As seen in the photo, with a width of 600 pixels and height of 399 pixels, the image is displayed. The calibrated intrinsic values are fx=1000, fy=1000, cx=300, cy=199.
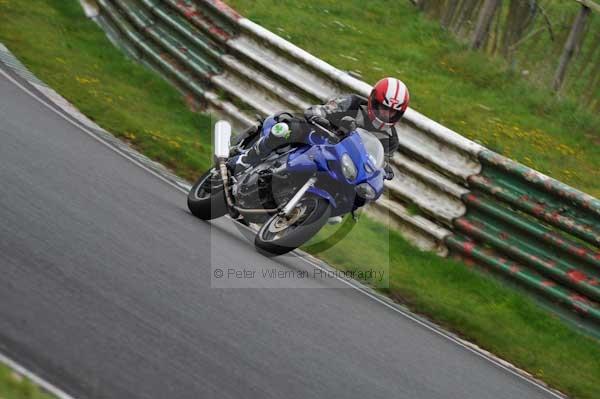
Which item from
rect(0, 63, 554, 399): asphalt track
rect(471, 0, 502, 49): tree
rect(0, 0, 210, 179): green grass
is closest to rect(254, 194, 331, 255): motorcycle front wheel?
rect(0, 63, 554, 399): asphalt track

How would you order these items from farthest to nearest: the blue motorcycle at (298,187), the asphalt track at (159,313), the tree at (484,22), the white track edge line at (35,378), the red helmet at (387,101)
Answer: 1. the tree at (484,22)
2. the red helmet at (387,101)
3. the blue motorcycle at (298,187)
4. the asphalt track at (159,313)
5. the white track edge line at (35,378)

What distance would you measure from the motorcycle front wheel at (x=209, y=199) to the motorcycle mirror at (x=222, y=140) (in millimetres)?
176

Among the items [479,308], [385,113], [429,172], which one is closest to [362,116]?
[385,113]

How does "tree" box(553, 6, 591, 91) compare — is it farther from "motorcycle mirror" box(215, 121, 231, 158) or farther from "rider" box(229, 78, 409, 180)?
"motorcycle mirror" box(215, 121, 231, 158)

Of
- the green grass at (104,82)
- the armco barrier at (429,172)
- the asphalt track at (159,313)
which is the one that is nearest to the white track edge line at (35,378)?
the asphalt track at (159,313)

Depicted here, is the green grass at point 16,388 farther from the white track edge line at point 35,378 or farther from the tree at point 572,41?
the tree at point 572,41

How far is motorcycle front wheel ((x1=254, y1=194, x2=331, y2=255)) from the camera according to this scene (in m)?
7.54

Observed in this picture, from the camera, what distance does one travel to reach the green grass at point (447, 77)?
10.7m

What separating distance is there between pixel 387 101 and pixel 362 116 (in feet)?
1.12

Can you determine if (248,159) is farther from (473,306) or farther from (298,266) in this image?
(473,306)

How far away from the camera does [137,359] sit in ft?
15.1

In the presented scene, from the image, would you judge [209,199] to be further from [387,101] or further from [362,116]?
[387,101]

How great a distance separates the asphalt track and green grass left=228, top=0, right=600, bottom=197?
3.59 m

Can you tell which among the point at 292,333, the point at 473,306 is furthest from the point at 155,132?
the point at 292,333
